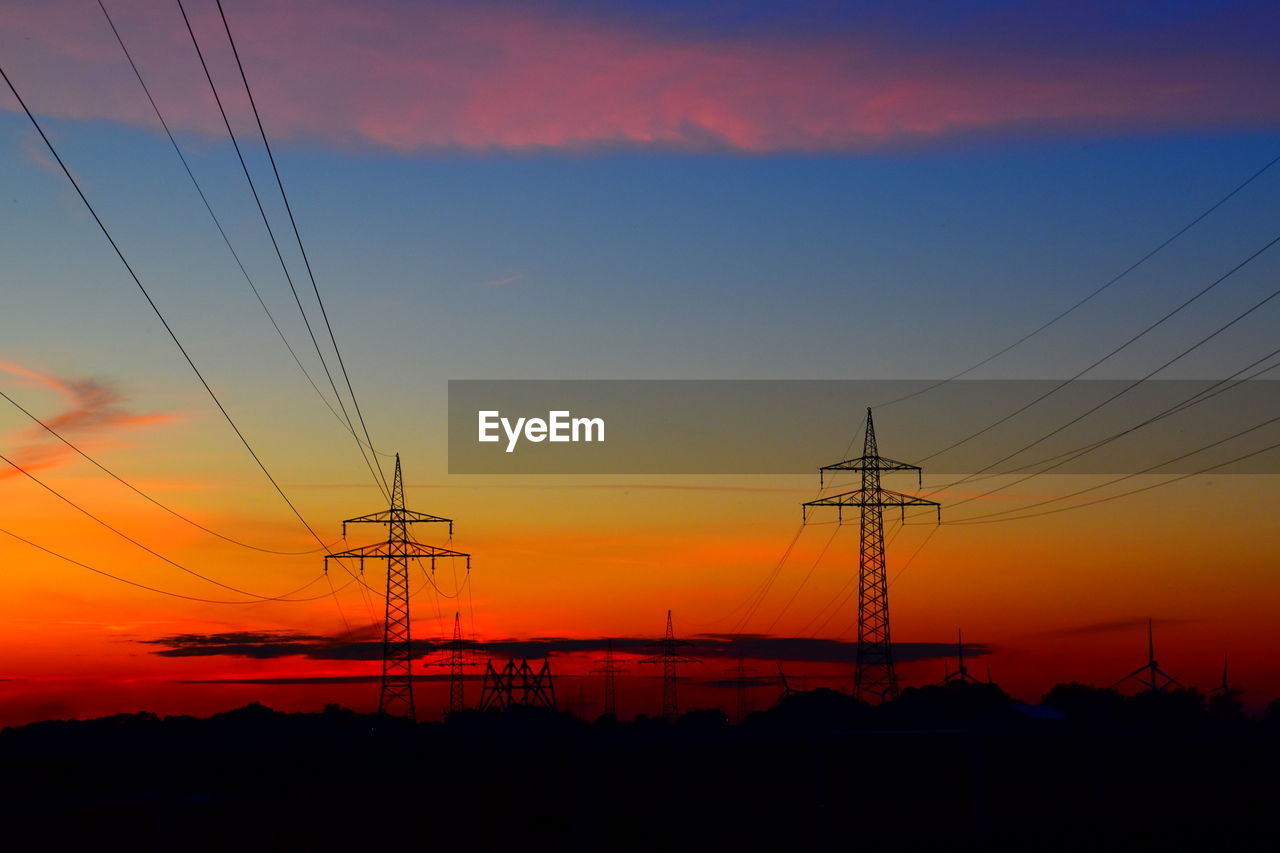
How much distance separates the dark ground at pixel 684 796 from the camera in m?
30.8

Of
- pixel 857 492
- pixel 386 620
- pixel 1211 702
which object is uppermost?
pixel 857 492

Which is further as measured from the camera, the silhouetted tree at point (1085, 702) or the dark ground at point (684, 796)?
the silhouetted tree at point (1085, 702)

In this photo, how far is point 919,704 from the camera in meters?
133

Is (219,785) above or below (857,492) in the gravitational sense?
below

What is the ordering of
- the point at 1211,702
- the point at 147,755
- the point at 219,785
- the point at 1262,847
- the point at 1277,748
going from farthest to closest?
the point at 1211,702 → the point at 219,785 → the point at 1277,748 → the point at 1262,847 → the point at 147,755

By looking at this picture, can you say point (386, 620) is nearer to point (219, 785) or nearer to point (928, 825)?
point (219, 785)

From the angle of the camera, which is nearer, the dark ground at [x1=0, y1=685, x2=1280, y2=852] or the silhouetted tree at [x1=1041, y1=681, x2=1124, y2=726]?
the dark ground at [x1=0, y1=685, x2=1280, y2=852]

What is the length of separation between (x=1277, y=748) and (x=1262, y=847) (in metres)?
15.2

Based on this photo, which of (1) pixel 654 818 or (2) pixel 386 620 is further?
(2) pixel 386 620

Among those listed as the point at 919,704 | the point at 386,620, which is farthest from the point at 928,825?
the point at 919,704

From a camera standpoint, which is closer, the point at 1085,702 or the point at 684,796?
the point at 684,796

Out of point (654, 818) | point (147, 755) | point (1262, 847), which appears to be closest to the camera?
point (147, 755)

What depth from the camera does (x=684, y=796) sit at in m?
38.4

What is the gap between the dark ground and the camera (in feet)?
101
